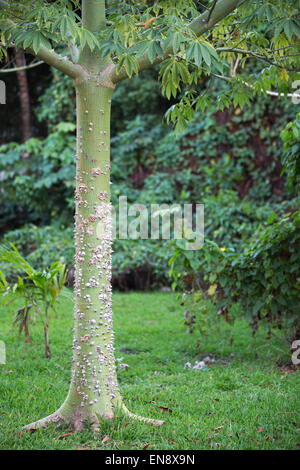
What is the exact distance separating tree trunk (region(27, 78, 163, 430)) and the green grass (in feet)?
0.52

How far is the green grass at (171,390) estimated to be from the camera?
8.86 feet

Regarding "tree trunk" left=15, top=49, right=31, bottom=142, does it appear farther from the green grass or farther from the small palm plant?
the small palm plant

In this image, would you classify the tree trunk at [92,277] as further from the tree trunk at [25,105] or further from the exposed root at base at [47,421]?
the tree trunk at [25,105]

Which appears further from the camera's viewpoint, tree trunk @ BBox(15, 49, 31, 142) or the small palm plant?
tree trunk @ BBox(15, 49, 31, 142)

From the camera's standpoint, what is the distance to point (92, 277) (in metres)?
2.87

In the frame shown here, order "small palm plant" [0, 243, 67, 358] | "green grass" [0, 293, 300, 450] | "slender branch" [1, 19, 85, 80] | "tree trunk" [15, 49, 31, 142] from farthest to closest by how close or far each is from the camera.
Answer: "tree trunk" [15, 49, 31, 142] < "small palm plant" [0, 243, 67, 358] < "slender branch" [1, 19, 85, 80] < "green grass" [0, 293, 300, 450]

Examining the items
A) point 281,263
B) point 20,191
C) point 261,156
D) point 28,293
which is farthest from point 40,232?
point 281,263

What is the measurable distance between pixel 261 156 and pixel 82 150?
7.26 m

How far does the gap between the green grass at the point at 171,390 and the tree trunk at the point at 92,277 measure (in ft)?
0.52

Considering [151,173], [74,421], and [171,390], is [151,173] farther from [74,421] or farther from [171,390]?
[74,421]

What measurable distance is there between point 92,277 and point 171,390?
1.41 meters

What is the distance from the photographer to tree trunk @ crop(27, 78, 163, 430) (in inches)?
113

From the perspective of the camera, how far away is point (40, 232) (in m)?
10.2

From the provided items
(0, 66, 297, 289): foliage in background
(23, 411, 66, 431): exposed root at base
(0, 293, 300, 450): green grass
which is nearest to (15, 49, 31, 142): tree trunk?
(0, 66, 297, 289): foliage in background
